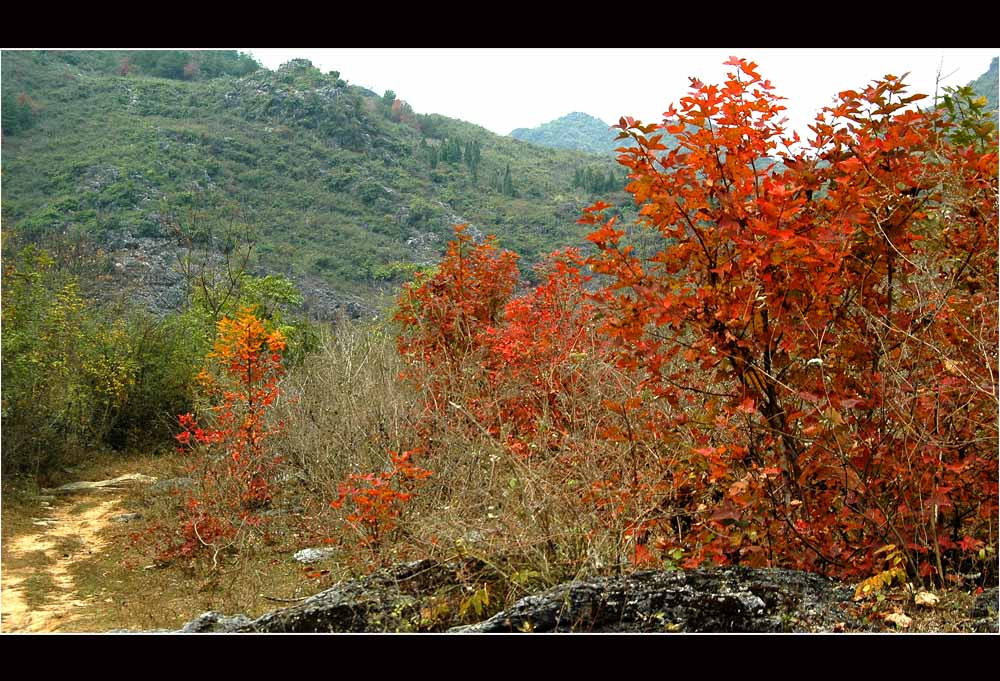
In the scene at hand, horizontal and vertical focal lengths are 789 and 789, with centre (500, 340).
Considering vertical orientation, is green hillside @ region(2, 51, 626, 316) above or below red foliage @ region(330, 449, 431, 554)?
above

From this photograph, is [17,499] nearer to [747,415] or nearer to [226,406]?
[226,406]

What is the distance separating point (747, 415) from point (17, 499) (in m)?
7.66

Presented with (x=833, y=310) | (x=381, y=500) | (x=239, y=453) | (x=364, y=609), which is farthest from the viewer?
(x=239, y=453)

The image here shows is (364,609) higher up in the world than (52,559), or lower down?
higher up

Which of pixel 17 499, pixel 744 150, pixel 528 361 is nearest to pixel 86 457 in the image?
pixel 17 499

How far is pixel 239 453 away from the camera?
750 centimetres

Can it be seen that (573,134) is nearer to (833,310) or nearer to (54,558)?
(54,558)

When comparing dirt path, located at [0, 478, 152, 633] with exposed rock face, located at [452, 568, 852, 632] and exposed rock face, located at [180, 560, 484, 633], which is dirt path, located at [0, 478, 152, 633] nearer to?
exposed rock face, located at [180, 560, 484, 633]

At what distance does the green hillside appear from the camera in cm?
2362

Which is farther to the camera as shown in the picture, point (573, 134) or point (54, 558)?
point (573, 134)

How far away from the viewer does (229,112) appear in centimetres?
3519

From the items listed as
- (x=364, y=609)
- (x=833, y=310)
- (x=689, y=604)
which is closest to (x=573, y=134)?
(x=833, y=310)

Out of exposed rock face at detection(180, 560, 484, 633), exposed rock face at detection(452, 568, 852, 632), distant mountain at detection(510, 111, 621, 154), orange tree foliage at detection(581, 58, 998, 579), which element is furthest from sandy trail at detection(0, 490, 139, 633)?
distant mountain at detection(510, 111, 621, 154)

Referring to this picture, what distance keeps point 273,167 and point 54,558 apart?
85.9 feet
